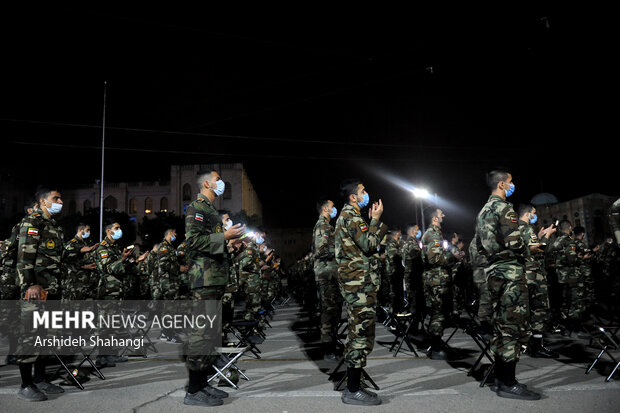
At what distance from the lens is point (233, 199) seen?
73.8 m

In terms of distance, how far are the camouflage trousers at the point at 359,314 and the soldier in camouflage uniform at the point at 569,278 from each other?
6660 mm

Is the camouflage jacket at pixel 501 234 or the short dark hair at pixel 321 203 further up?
the short dark hair at pixel 321 203

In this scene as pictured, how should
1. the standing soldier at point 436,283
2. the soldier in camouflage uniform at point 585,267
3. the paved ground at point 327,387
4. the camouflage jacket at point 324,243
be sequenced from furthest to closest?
the soldier in camouflage uniform at point 585,267
the camouflage jacket at point 324,243
the standing soldier at point 436,283
the paved ground at point 327,387

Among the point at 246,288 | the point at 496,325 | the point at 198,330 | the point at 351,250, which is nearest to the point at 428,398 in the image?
the point at 496,325

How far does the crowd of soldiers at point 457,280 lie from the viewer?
16.0ft

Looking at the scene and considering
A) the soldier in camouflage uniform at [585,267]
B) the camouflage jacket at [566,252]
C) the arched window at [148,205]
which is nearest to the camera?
the camouflage jacket at [566,252]

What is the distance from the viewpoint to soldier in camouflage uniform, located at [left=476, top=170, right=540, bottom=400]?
188 inches

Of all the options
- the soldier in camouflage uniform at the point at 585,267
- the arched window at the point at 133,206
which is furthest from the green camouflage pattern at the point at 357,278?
the arched window at the point at 133,206

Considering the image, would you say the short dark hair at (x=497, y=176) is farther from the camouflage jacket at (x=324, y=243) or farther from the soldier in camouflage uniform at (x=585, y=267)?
the soldier in camouflage uniform at (x=585, y=267)

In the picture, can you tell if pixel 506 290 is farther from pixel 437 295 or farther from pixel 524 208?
pixel 524 208

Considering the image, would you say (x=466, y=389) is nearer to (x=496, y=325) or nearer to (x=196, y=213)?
(x=496, y=325)

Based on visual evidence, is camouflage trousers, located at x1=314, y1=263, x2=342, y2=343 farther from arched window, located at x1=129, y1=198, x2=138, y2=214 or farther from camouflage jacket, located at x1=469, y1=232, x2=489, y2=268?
arched window, located at x1=129, y1=198, x2=138, y2=214

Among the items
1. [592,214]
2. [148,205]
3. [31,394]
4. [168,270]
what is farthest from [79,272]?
[592,214]

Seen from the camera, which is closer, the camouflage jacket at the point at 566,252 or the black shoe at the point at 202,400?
the black shoe at the point at 202,400
